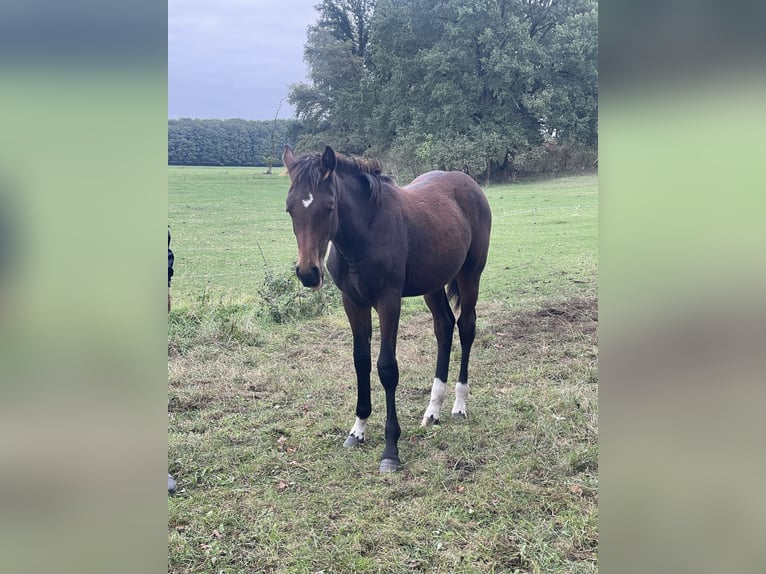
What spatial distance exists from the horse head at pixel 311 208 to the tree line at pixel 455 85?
Result: 6920 millimetres

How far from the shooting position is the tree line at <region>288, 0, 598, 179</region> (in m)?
10.4

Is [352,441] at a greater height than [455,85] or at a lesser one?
lesser

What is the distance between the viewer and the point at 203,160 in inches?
441

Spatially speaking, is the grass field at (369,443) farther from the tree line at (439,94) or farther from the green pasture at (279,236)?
the tree line at (439,94)

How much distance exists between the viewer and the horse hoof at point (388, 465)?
3178mm

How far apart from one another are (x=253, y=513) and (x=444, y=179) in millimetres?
2680

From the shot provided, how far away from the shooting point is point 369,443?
355 centimetres

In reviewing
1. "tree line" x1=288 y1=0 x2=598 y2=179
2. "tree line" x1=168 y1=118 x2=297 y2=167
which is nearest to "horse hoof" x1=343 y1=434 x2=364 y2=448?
"tree line" x1=288 y1=0 x2=598 y2=179

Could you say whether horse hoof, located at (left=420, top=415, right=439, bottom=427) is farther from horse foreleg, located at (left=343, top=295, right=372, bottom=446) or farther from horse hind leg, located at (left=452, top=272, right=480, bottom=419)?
horse foreleg, located at (left=343, top=295, right=372, bottom=446)

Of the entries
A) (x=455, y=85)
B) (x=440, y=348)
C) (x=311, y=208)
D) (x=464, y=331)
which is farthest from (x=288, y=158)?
(x=455, y=85)

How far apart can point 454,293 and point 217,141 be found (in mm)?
8145
